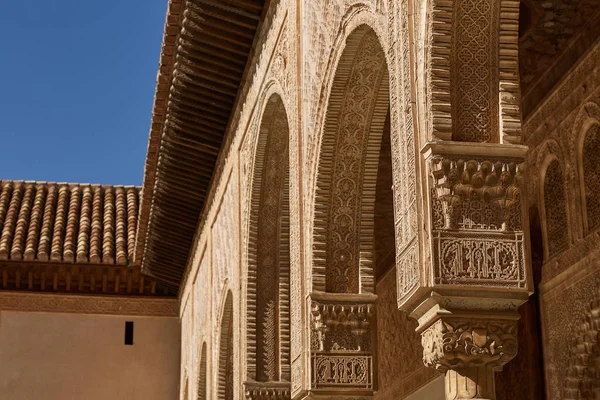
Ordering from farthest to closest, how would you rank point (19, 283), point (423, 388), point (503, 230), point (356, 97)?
point (19, 283)
point (423, 388)
point (356, 97)
point (503, 230)

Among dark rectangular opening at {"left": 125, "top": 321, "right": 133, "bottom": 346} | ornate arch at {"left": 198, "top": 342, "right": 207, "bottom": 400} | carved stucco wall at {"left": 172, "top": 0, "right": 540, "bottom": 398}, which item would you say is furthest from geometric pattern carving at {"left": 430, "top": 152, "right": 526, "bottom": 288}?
dark rectangular opening at {"left": 125, "top": 321, "right": 133, "bottom": 346}

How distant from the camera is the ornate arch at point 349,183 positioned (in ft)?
21.8

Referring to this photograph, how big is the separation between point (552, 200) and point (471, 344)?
12.3 ft

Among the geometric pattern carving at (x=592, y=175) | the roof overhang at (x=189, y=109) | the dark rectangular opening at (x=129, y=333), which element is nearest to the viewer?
the geometric pattern carving at (x=592, y=175)

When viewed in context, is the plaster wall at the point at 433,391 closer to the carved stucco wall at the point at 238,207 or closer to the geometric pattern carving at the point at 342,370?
the carved stucco wall at the point at 238,207

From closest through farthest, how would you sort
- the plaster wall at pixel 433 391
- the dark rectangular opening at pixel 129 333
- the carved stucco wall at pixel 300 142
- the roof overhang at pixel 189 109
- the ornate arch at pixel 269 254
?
the carved stucco wall at pixel 300 142 → the ornate arch at pixel 269 254 → the plaster wall at pixel 433 391 → the roof overhang at pixel 189 109 → the dark rectangular opening at pixel 129 333

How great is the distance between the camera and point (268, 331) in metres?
9.36

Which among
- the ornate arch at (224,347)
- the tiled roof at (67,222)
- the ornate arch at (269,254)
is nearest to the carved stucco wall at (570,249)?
the ornate arch at (269,254)

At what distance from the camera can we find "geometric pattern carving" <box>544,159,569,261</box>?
24.9 ft

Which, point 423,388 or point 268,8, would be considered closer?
point 268,8

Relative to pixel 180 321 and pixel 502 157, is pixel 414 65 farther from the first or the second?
pixel 180 321

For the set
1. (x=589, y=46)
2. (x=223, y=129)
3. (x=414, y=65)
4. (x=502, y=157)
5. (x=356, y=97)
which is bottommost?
(x=502, y=157)

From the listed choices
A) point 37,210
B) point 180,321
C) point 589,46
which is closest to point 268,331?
point 589,46

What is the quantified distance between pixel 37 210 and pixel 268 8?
10.3 m
